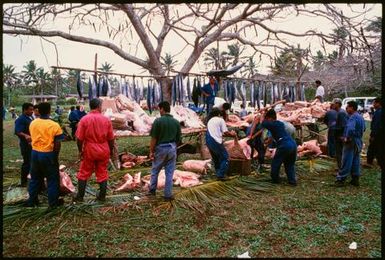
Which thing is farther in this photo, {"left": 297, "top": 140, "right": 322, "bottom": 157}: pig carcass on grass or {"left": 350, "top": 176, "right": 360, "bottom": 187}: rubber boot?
{"left": 297, "top": 140, "right": 322, "bottom": 157}: pig carcass on grass

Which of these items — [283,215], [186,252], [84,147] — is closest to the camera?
[186,252]

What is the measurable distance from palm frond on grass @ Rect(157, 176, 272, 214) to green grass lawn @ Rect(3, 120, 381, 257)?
0.48 ft

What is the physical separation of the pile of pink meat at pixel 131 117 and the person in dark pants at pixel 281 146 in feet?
13.6

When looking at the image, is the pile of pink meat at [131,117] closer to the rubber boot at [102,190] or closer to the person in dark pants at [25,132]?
the person in dark pants at [25,132]

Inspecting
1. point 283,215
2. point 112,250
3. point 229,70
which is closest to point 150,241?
point 112,250

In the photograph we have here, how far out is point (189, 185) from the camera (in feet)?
25.8

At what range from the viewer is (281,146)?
26.4 feet

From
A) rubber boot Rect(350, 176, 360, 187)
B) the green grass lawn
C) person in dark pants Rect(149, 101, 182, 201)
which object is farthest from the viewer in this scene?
rubber boot Rect(350, 176, 360, 187)

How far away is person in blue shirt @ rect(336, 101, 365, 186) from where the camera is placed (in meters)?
7.81

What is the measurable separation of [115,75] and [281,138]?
511 centimetres

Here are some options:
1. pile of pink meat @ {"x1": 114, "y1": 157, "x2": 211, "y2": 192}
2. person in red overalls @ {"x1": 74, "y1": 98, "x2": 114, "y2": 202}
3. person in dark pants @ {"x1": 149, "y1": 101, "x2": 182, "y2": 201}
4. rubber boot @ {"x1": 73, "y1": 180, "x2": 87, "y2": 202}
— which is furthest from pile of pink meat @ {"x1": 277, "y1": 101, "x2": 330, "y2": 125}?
rubber boot @ {"x1": 73, "y1": 180, "x2": 87, "y2": 202}

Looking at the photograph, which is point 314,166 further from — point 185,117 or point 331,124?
point 185,117

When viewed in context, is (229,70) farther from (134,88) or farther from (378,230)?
(378,230)

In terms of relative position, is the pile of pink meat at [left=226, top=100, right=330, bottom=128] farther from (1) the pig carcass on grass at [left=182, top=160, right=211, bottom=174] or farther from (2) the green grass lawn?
(2) the green grass lawn
